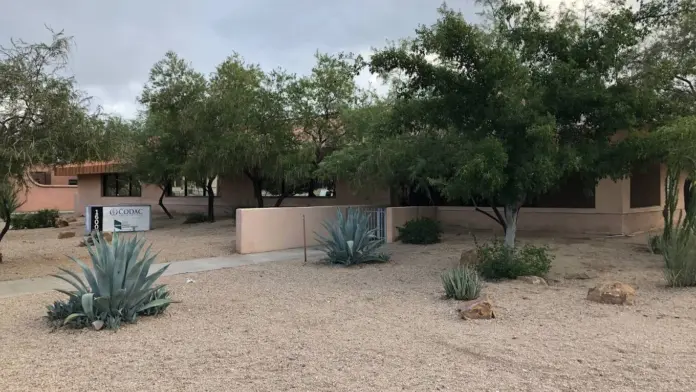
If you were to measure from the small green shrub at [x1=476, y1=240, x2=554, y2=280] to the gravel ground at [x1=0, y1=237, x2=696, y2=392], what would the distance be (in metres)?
0.36

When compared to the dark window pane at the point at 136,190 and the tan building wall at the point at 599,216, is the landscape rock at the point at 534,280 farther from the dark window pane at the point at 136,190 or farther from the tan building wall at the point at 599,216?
the dark window pane at the point at 136,190

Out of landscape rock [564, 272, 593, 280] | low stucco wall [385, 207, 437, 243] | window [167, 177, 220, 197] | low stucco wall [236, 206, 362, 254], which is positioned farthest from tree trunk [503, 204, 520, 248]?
window [167, 177, 220, 197]

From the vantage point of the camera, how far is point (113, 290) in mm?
6992

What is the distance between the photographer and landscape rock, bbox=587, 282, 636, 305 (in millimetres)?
7809

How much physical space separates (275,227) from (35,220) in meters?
16.3

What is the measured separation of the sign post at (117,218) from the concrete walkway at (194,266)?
30.5 feet

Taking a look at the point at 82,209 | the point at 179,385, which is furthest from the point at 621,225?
the point at 82,209

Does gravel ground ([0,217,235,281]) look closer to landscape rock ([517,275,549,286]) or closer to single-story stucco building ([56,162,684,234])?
single-story stucco building ([56,162,684,234])

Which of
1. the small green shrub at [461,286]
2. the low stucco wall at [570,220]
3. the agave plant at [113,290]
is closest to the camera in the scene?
the agave plant at [113,290]

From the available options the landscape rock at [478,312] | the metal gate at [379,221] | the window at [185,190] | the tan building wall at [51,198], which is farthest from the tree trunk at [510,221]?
the tan building wall at [51,198]

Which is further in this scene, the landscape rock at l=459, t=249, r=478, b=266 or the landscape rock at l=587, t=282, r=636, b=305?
the landscape rock at l=459, t=249, r=478, b=266

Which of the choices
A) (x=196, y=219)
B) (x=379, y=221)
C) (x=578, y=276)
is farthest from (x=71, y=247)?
(x=578, y=276)

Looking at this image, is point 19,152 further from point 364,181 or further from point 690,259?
point 690,259

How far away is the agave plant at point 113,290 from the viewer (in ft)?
22.4
